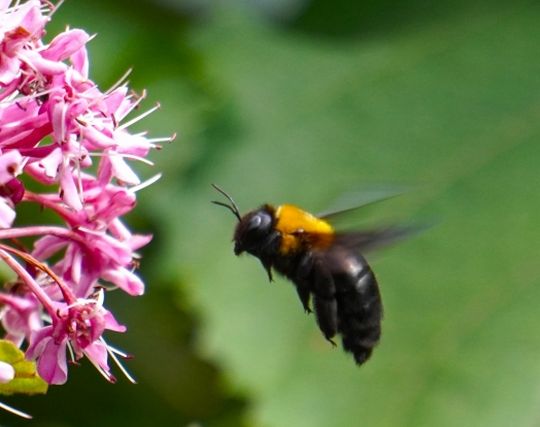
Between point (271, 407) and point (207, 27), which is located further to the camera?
point (207, 27)

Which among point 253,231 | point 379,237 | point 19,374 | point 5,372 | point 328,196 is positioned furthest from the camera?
point 328,196

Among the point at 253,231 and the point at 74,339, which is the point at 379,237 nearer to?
the point at 253,231

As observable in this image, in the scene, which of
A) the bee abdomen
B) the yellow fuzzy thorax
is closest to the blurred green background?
the bee abdomen

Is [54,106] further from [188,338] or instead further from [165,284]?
[188,338]

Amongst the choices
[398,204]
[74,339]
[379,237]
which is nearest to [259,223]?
[379,237]

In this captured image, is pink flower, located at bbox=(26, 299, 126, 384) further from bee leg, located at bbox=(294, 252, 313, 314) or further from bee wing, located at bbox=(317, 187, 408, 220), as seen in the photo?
bee wing, located at bbox=(317, 187, 408, 220)

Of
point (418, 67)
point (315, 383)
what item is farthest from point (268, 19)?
point (315, 383)
